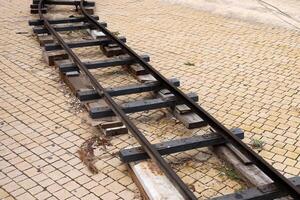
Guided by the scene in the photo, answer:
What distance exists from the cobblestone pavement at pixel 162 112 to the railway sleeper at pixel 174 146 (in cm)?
21

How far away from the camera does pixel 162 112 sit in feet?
21.8

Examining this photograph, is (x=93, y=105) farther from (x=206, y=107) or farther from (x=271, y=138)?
(x=271, y=138)

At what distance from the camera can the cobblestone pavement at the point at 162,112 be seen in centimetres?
509

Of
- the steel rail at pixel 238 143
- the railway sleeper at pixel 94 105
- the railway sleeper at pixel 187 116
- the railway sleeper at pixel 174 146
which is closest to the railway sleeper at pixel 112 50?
the railway sleeper at pixel 94 105

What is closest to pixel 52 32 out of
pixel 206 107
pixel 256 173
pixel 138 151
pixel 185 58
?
pixel 185 58

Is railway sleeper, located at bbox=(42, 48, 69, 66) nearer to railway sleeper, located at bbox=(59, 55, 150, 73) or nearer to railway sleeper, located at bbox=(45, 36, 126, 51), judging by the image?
railway sleeper, located at bbox=(45, 36, 126, 51)

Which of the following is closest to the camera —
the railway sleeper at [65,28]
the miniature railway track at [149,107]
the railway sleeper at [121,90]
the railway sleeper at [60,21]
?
the miniature railway track at [149,107]

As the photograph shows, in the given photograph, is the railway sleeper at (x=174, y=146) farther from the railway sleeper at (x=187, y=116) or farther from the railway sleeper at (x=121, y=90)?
the railway sleeper at (x=121, y=90)

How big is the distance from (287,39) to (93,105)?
5899 mm

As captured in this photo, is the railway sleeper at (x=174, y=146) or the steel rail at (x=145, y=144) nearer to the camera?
the steel rail at (x=145, y=144)

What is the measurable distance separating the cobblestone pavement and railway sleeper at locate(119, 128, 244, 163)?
0.70 feet

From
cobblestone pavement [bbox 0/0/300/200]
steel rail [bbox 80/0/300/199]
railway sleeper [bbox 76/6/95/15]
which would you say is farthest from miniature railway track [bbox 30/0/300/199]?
railway sleeper [bbox 76/6/95/15]

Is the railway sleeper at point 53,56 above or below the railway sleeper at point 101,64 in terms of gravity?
below

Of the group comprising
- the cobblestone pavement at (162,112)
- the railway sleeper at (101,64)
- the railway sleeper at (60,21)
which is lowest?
the cobblestone pavement at (162,112)
